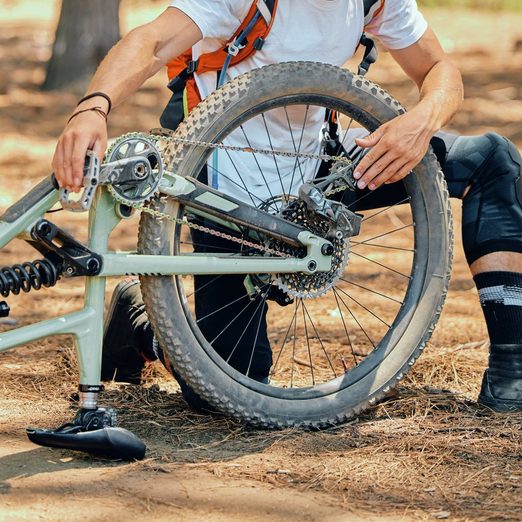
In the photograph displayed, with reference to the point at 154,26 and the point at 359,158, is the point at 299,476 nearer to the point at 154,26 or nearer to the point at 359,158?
the point at 359,158

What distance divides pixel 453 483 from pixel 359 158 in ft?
3.90

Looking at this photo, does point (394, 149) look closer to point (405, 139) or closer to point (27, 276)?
point (405, 139)

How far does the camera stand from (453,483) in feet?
10.3

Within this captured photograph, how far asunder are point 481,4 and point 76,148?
481 inches

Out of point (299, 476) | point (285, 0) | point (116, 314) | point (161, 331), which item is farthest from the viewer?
point (116, 314)

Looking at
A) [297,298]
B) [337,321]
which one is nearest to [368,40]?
[297,298]

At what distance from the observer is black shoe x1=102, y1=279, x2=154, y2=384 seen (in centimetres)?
410

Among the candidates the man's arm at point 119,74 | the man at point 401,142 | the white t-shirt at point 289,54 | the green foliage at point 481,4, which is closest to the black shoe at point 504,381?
the man at point 401,142

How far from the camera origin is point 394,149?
143 inches

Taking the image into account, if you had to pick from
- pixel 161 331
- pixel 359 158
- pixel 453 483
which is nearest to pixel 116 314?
pixel 161 331

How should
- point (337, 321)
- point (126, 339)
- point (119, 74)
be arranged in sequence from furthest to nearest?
point (337, 321), point (126, 339), point (119, 74)

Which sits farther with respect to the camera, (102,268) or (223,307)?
(223,307)

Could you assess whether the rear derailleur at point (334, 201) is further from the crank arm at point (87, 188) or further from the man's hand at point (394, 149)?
the crank arm at point (87, 188)

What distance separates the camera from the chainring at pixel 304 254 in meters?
3.64
